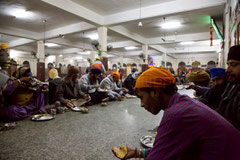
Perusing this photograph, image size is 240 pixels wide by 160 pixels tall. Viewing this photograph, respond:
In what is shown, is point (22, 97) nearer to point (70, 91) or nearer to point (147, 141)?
point (70, 91)

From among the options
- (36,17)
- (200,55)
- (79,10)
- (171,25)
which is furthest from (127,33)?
(200,55)

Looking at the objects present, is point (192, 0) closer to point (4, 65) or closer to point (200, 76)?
point (200, 76)

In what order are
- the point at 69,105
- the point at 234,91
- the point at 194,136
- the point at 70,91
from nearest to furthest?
1. the point at 194,136
2. the point at 234,91
3. the point at 69,105
4. the point at 70,91

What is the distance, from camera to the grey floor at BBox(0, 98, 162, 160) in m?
1.77

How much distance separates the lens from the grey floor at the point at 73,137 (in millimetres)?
1773

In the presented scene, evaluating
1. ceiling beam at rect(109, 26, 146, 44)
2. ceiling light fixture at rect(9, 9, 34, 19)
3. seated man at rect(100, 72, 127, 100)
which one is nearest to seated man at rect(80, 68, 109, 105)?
seated man at rect(100, 72, 127, 100)

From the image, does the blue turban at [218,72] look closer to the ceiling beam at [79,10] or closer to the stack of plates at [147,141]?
the stack of plates at [147,141]

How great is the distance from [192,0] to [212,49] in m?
12.0

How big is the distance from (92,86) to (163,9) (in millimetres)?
4495

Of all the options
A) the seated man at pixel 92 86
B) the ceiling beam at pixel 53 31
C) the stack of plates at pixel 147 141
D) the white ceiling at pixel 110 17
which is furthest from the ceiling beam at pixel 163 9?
the stack of plates at pixel 147 141

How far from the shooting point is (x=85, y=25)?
8344 millimetres

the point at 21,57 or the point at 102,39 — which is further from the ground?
the point at 102,39

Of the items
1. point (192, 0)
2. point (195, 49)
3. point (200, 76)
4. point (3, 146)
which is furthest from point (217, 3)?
point (195, 49)

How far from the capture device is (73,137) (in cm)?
221
